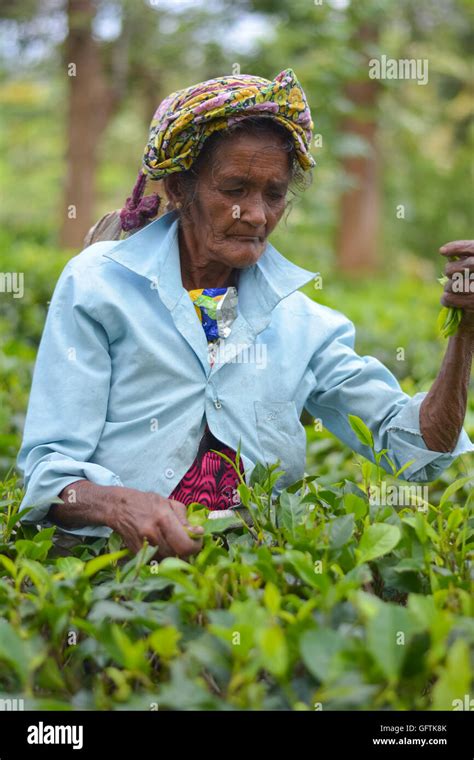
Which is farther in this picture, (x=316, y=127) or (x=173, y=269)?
(x=316, y=127)

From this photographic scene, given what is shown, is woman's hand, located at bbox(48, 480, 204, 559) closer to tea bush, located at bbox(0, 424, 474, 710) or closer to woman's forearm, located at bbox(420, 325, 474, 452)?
tea bush, located at bbox(0, 424, 474, 710)

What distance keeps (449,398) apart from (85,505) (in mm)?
872

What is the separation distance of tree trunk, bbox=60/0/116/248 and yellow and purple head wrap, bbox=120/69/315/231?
714cm

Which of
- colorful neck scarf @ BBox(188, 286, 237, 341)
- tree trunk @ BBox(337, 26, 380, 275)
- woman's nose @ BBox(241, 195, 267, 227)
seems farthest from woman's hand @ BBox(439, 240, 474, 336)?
tree trunk @ BBox(337, 26, 380, 275)

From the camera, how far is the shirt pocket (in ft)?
7.65

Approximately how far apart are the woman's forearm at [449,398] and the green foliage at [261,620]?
345 mm

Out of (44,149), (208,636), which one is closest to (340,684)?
(208,636)

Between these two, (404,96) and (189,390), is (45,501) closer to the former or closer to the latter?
(189,390)

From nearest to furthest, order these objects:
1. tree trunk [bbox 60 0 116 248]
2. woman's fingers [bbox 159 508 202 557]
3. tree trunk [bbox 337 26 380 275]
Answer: woman's fingers [bbox 159 508 202 557] < tree trunk [bbox 60 0 116 248] < tree trunk [bbox 337 26 380 275]

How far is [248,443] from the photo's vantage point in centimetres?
229

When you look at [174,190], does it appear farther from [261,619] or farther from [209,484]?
[261,619]

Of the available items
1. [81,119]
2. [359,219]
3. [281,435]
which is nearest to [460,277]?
[281,435]

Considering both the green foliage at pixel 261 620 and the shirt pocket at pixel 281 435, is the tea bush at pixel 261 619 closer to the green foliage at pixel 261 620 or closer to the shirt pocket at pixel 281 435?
the green foliage at pixel 261 620

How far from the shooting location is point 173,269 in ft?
7.69
